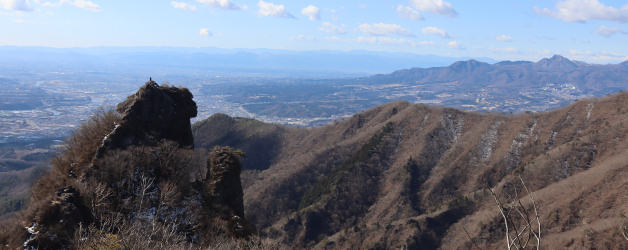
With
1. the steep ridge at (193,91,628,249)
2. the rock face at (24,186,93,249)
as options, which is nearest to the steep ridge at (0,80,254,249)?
the rock face at (24,186,93,249)

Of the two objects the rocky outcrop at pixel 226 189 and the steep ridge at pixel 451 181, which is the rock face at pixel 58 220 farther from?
the steep ridge at pixel 451 181

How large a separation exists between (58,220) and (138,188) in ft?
17.9

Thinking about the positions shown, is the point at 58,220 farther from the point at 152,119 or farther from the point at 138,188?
the point at 152,119

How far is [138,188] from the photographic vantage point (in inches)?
923

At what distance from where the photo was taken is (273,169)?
8431 centimetres

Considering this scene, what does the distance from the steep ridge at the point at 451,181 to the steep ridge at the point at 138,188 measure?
3075cm

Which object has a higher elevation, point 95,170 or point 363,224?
point 95,170

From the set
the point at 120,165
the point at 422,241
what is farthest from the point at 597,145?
the point at 120,165

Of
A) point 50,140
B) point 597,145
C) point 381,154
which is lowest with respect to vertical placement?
point 50,140

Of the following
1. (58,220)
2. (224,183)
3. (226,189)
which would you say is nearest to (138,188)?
(58,220)

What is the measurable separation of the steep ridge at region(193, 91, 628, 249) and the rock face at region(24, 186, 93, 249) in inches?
1566

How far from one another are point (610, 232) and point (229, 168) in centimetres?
4184

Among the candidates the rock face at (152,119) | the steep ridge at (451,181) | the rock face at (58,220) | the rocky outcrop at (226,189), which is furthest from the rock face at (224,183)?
the steep ridge at (451,181)

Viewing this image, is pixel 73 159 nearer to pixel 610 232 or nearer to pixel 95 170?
pixel 95 170
